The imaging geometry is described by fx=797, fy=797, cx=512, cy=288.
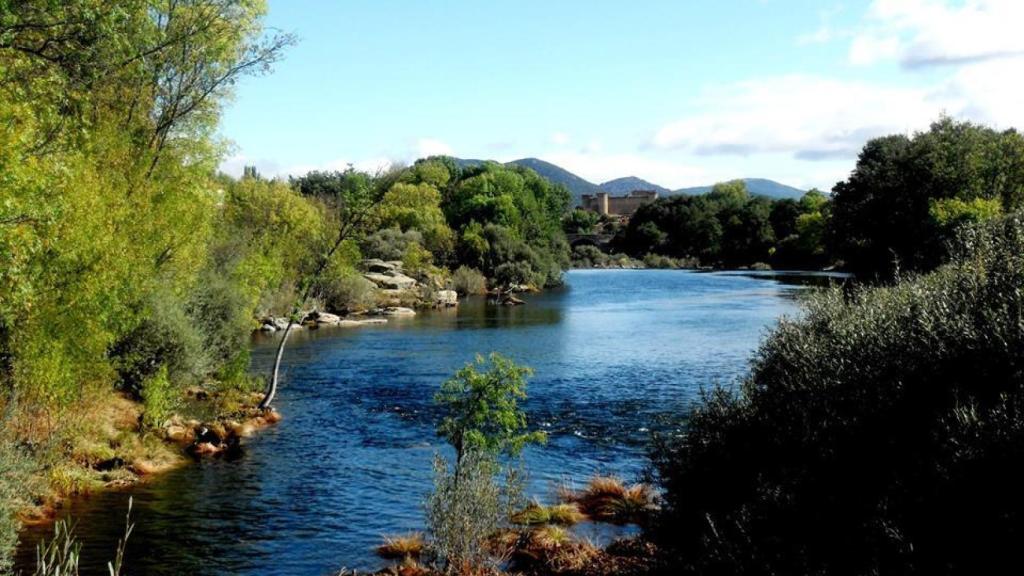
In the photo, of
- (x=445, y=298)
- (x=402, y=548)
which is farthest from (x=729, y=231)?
(x=402, y=548)

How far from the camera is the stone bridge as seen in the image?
178750mm

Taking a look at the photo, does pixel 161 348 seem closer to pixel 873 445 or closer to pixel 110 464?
pixel 110 464

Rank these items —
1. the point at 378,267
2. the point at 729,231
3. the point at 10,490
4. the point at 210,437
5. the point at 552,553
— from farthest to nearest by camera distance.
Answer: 1. the point at 729,231
2. the point at 378,267
3. the point at 210,437
4. the point at 552,553
5. the point at 10,490

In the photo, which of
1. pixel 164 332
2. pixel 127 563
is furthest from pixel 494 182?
pixel 127 563

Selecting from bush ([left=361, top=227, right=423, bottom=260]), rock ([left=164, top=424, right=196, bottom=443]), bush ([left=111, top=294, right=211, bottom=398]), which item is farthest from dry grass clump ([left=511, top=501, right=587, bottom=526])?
bush ([left=361, top=227, right=423, bottom=260])

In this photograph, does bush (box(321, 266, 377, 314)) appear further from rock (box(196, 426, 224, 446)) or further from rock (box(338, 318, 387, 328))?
rock (box(196, 426, 224, 446))

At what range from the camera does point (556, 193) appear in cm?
14688

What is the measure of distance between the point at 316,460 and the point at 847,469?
55.3 ft

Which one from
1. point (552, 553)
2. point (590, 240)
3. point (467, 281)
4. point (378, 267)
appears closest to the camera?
point (552, 553)

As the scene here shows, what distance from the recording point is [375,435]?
2631 cm

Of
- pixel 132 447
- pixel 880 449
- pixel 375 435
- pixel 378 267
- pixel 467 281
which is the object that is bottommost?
pixel 375 435

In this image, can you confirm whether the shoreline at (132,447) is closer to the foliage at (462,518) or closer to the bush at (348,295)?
the foliage at (462,518)

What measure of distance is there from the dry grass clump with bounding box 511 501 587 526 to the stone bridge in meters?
159

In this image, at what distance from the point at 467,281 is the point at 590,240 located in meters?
95.5
